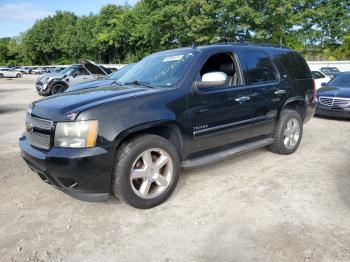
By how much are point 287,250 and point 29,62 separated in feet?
306

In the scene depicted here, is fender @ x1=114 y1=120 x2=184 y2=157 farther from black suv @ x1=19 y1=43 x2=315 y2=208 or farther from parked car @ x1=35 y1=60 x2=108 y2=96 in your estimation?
parked car @ x1=35 y1=60 x2=108 y2=96

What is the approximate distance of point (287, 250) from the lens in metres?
2.99

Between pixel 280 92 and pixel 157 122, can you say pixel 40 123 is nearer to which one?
pixel 157 122

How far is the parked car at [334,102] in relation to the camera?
9133mm

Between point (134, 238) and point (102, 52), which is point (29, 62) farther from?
point (134, 238)

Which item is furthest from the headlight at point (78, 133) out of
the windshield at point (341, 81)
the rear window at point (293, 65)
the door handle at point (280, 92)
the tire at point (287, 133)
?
the windshield at point (341, 81)

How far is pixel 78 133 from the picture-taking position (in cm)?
333

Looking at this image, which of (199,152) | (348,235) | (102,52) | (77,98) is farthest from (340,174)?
(102,52)

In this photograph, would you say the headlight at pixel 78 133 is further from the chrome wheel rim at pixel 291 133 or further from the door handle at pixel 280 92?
the chrome wheel rim at pixel 291 133

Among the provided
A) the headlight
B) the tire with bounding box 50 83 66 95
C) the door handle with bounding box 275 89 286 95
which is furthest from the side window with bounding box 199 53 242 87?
the tire with bounding box 50 83 66 95

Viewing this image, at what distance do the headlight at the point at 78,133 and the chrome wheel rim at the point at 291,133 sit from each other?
3.51 meters

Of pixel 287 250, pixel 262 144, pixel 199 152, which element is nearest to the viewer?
pixel 287 250

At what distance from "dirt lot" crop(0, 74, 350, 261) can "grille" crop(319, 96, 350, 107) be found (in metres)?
4.56

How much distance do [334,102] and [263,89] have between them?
5.36 m
